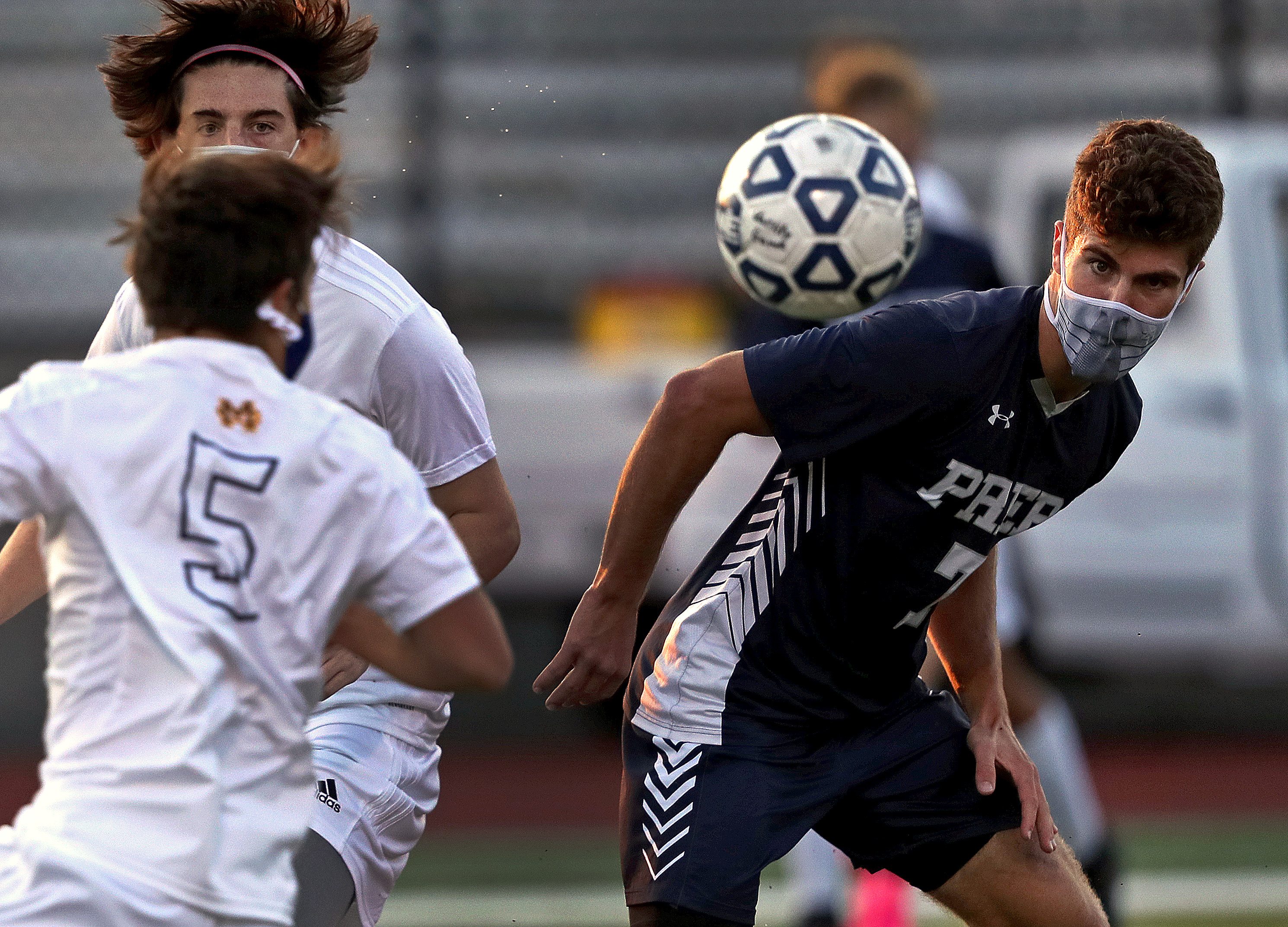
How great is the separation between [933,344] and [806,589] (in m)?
0.54

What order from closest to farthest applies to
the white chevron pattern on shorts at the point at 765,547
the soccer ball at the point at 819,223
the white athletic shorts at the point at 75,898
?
the white athletic shorts at the point at 75,898
the white chevron pattern on shorts at the point at 765,547
the soccer ball at the point at 819,223

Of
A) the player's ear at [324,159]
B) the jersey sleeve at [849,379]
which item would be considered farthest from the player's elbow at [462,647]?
the jersey sleeve at [849,379]

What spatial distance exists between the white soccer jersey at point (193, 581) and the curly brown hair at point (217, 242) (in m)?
0.06

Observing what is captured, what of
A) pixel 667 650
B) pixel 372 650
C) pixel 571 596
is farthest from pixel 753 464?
pixel 372 650

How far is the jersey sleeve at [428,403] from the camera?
3.33 m

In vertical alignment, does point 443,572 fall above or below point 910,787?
above

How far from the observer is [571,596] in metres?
9.14

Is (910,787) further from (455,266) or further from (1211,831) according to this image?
(455,266)

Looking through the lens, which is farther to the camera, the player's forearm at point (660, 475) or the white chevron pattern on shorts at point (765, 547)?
the white chevron pattern on shorts at point (765, 547)

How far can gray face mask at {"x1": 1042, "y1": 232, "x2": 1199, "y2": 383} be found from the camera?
3.26 metres

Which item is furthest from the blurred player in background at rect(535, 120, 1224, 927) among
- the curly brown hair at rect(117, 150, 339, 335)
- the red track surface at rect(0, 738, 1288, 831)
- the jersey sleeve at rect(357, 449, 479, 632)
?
the red track surface at rect(0, 738, 1288, 831)

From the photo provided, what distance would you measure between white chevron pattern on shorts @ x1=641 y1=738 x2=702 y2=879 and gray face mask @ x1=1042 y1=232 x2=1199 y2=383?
102cm

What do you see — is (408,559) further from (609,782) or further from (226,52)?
(609,782)

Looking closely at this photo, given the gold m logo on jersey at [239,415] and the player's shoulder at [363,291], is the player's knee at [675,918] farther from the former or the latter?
the gold m logo on jersey at [239,415]
